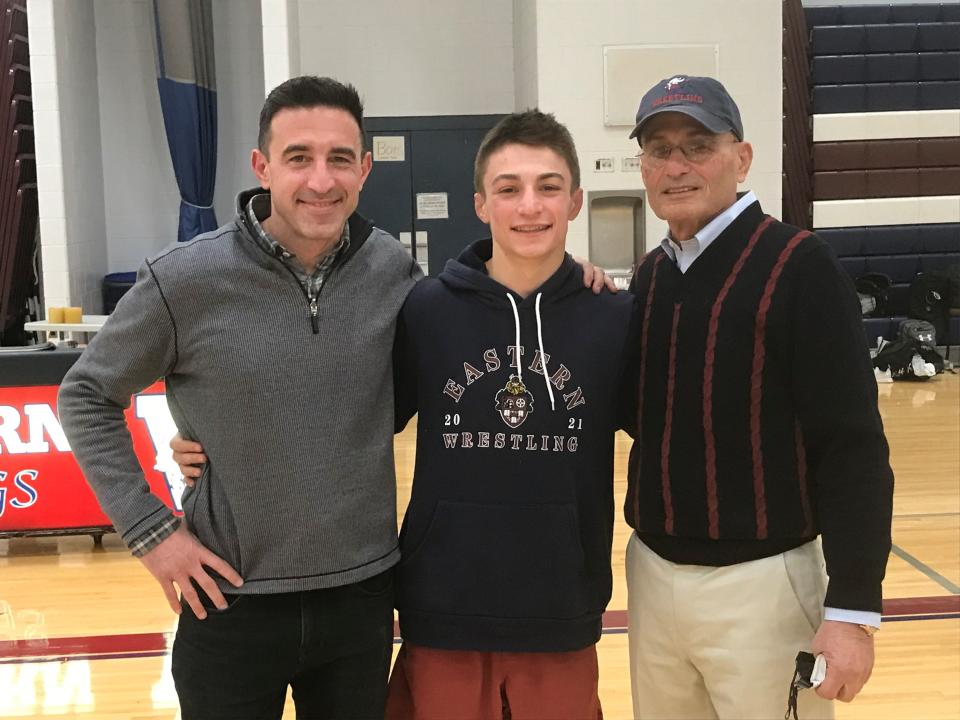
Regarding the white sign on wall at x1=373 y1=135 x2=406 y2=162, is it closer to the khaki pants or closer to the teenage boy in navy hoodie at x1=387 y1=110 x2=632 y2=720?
the teenage boy in navy hoodie at x1=387 y1=110 x2=632 y2=720

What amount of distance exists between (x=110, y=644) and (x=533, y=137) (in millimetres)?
2823

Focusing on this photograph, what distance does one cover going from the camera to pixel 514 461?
72.2 inches

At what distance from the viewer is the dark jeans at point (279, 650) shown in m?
1.78

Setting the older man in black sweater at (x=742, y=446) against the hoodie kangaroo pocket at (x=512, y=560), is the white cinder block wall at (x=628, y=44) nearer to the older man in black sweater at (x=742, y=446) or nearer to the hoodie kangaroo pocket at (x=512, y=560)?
the older man in black sweater at (x=742, y=446)

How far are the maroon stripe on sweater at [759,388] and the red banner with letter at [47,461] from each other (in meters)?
3.65

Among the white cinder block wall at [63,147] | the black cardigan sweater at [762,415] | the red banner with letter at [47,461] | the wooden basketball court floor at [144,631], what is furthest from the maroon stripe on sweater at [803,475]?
the white cinder block wall at [63,147]

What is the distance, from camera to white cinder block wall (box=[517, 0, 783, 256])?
328 inches

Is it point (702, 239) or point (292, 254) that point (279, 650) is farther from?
point (702, 239)

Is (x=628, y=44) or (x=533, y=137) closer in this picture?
(x=533, y=137)

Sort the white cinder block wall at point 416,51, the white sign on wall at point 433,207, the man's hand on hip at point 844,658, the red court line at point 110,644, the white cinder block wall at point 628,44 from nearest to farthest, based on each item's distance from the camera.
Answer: the man's hand on hip at point 844,658 < the red court line at point 110,644 < the white cinder block wall at point 628,44 < the white cinder block wall at point 416,51 < the white sign on wall at point 433,207

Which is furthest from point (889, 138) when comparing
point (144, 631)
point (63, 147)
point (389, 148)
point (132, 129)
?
point (144, 631)

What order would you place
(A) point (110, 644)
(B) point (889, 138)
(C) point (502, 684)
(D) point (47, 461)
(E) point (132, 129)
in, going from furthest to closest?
(B) point (889, 138), (E) point (132, 129), (D) point (47, 461), (A) point (110, 644), (C) point (502, 684)

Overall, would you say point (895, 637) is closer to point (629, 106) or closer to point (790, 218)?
point (629, 106)

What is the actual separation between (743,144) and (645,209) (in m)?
6.70
